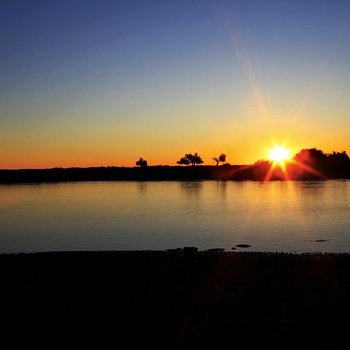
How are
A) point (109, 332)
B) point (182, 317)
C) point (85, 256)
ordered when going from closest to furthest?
1. point (109, 332)
2. point (182, 317)
3. point (85, 256)

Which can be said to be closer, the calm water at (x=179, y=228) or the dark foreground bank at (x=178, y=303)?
the dark foreground bank at (x=178, y=303)

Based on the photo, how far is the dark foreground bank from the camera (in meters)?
11.9

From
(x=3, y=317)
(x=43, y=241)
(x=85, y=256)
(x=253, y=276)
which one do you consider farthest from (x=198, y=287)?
(x=43, y=241)

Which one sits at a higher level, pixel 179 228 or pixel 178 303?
pixel 178 303

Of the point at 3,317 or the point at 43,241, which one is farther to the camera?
the point at 43,241

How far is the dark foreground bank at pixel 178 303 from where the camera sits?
38.9 ft

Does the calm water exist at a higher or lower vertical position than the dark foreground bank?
lower

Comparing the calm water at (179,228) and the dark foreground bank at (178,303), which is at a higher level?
the dark foreground bank at (178,303)

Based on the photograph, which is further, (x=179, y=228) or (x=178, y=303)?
(x=179, y=228)

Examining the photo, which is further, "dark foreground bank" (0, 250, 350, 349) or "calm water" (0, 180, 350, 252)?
"calm water" (0, 180, 350, 252)

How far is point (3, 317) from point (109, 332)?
Answer: 339cm

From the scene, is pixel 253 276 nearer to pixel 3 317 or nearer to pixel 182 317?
pixel 182 317

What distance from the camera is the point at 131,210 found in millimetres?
66062

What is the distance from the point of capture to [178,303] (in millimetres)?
14664
